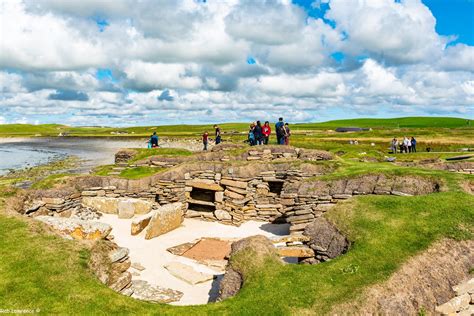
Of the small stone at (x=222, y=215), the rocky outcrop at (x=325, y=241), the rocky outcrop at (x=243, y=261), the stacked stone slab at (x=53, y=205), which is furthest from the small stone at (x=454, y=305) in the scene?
the stacked stone slab at (x=53, y=205)

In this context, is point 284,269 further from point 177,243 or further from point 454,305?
point 177,243

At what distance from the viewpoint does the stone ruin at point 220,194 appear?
1784 centimetres

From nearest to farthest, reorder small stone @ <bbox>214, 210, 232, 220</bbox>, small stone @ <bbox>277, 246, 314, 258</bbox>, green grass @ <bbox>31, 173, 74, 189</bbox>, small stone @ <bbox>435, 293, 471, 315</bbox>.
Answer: small stone @ <bbox>435, 293, 471, 315</bbox> → small stone @ <bbox>277, 246, 314, 258</bbox> → green grass @ <bbox>31, 173, 74, 189</bbox> → small stone @ <bbox>214, 210, 232, 220</bbox>

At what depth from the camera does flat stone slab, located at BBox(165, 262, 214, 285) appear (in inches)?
516

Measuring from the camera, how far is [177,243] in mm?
17312

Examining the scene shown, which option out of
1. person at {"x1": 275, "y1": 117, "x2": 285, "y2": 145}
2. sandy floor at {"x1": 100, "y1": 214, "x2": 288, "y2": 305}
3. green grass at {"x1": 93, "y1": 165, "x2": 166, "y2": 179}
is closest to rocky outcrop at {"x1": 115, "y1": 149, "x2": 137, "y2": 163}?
green grass at {"x1": 93, "y1": 165, "x2": 166, "y2": 179}

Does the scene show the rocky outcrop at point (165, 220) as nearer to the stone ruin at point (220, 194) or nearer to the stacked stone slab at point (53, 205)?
the stone ruin at point (220, 194)

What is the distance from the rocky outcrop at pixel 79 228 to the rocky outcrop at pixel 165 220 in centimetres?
307

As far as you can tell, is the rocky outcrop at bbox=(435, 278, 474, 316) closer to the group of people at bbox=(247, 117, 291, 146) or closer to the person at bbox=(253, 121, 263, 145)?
the group of people at bbox=(247, 117, 291, 146)

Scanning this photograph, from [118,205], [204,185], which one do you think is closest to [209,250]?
[204,185]

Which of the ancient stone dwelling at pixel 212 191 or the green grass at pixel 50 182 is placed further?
the green grass at pixel 50 182

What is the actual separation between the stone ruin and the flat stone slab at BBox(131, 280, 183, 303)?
5177 millimetres

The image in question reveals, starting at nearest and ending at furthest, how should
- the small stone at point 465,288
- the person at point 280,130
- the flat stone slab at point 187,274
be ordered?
the small stone at point 465,288
the flat stone slab at point 187,274
the person at point 280,130

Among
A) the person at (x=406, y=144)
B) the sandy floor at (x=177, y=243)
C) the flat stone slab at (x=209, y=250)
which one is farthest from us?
the person at (x=406, y=144)
